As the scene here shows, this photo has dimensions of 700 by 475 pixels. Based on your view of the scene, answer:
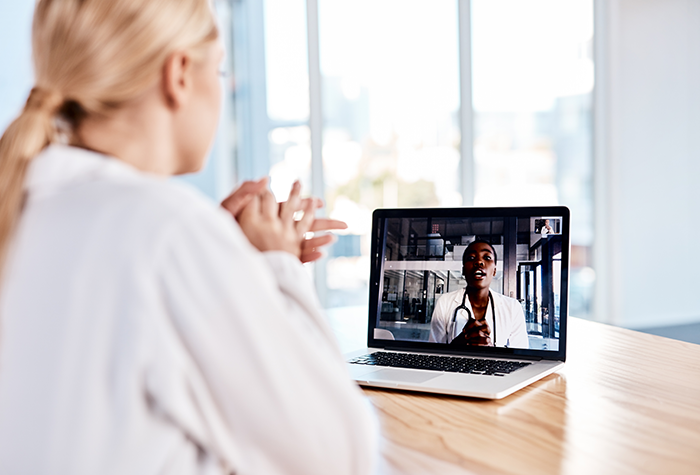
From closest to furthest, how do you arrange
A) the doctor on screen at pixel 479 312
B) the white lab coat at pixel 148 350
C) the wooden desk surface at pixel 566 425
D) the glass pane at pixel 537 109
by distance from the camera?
1. the white lab coat at pixel 148 350
2. the wooden desk surface at pixel 566 425
3. the doctor on screen at pixel 479 312
4. the glass pane at pixel 537 109

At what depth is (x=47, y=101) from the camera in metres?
0.59

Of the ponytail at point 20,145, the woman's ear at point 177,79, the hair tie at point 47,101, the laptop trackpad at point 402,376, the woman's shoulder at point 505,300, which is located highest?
the woman's ear at point 177,79

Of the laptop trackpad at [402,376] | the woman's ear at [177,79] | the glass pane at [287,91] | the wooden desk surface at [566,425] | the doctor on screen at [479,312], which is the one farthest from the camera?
the glass pane at [287,91]

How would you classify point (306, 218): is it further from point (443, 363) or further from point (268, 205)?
point (443, 363)

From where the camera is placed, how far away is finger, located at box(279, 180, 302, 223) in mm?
788

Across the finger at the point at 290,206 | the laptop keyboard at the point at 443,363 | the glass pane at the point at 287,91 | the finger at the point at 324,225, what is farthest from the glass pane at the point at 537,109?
the finger at the point at 290,206

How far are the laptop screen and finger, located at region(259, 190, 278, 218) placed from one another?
506 mm

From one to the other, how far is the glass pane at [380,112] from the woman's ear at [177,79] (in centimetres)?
325

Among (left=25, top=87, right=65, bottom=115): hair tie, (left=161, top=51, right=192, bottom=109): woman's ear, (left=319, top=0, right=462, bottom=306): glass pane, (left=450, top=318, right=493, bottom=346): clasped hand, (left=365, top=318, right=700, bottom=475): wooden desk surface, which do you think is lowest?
(left=365, top=318, right=700, bottom=475): wooden desk surface

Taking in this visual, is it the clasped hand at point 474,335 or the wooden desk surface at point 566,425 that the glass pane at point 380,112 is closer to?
the clasped hand at point 474,335

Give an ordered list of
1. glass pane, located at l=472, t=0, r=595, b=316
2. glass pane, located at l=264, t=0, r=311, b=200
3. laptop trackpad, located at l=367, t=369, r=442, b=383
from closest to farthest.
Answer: laptop trackpad, located at l=367, t=369, r=442, b=383 < glass pane, located at l=264, t=0, r=311, b=200 < glass pane, located at l=472, t=0, r=595, b=316

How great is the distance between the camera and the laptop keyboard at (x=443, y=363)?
109 centimetres

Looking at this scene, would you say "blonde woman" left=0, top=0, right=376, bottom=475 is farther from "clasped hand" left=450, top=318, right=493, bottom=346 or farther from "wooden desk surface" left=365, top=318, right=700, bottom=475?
"clasped hand" left=450, top=318, right=493, bottom=346

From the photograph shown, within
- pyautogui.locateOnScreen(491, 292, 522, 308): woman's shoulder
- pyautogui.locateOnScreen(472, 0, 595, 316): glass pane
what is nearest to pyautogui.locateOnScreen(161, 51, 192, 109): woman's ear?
pyautogui.locateOnScreen(491, 292, 522, 308): woman's shoulder
